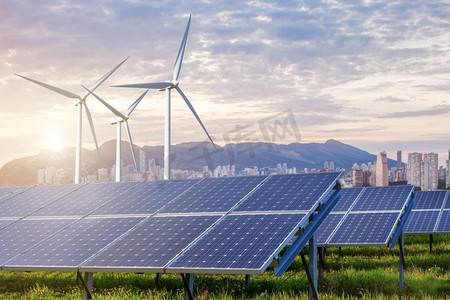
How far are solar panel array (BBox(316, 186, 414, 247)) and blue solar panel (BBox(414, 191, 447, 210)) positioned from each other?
10.6 metres

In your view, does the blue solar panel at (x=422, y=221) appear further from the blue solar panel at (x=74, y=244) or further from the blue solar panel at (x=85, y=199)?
the blue solar panel at (x=74, y=244)

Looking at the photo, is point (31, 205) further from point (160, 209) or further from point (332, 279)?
point (332, 279)

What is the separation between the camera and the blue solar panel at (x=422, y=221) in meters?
36.9

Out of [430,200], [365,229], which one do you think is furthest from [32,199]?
[430,200]

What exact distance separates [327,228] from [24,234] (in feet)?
42.7

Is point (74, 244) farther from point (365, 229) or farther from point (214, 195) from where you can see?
point (365, 229)

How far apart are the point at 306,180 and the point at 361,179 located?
417 feet

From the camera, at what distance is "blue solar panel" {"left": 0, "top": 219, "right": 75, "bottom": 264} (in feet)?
59.3

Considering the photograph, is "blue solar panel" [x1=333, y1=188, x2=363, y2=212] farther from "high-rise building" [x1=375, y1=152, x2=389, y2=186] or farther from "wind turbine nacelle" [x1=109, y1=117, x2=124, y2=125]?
"high-rise building" [x1=375, y1=152, x2=389, y2=186]

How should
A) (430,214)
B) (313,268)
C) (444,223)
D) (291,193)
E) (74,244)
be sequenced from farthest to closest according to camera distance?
(430,214)
(444,223)
(74,244)
(291,193)
(313,268)

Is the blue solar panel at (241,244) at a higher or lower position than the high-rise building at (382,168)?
higher

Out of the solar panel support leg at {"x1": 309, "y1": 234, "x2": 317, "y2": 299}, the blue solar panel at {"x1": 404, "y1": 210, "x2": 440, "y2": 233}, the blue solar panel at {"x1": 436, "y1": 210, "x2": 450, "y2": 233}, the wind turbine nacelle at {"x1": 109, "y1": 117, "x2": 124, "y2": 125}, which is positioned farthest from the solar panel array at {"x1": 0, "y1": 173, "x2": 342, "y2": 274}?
the wind turbine nacelle at {"x1": 109, "y1": 117, "x2": 124, "y2": 125}

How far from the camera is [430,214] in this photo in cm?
4019

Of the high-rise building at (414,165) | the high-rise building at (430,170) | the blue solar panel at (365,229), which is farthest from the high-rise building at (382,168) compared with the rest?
the blue solar panel at (365,229)
